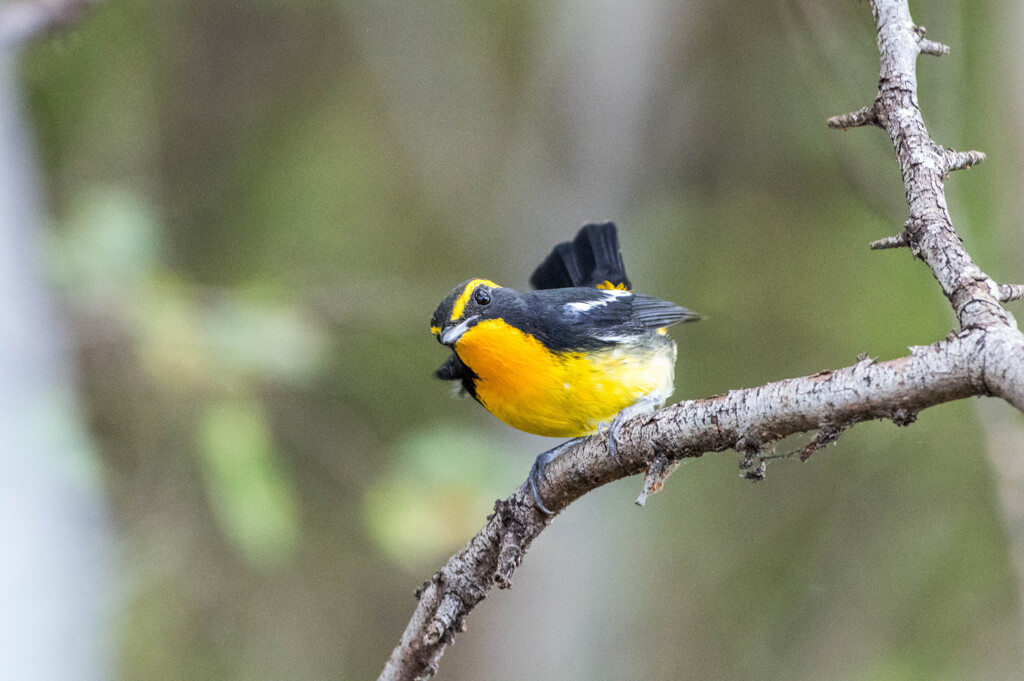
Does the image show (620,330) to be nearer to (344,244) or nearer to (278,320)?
(278,320)

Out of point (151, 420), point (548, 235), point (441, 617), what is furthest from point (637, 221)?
point (441, 617)

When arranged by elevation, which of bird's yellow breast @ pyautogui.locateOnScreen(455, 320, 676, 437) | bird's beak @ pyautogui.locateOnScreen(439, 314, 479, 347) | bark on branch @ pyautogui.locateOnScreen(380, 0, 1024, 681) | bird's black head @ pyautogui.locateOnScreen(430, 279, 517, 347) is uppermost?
bird's black head @ pyautogui.locateOnScreen(430, 279, 517, 347)

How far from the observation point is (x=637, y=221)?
6.58m

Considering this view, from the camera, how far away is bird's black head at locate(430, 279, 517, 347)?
3.24 m

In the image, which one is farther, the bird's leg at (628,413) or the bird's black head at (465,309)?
the bird's black head at (465,309)

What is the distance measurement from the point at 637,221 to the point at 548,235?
2.70ft

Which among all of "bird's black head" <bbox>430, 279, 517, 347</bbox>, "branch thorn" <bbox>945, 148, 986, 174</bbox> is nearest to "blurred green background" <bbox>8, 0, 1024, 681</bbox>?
"bird's black head" <bbox>430, 279, 517, 347</bbox>

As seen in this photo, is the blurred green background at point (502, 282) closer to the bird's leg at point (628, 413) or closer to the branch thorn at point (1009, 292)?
the bird's leg at point (628, 413)

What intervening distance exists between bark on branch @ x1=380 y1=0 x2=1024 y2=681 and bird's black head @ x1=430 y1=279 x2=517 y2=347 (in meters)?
0.92

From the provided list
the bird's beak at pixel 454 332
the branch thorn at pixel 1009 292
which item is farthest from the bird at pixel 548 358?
the branch thorn at pixel 1009 292

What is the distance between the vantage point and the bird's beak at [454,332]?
319cm

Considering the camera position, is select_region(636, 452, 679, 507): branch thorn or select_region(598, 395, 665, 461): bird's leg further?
select_region(598, 395, 665, 461): bird's leg

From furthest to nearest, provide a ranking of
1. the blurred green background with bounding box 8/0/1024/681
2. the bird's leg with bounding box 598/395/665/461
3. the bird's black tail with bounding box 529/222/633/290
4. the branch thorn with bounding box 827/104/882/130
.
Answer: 1. the blurred green background with bounding box 8/0/1024/681
2. the bird's black tail with bounding box 529/222/633/290
3. the bird's leg with bounding box 598/395/665/461
4. the branch thorn with bounding box 827/104/882/130

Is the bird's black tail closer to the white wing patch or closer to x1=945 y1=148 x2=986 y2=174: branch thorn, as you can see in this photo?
the white wing patch
